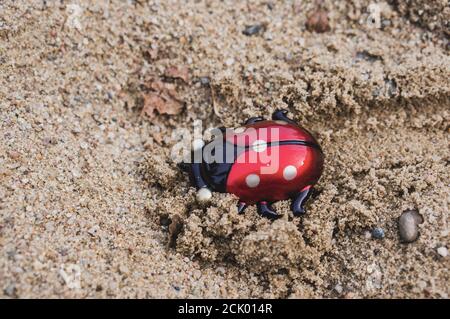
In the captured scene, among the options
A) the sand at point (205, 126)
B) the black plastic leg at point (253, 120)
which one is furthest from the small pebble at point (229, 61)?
the black plastic leg at point (253, 120)

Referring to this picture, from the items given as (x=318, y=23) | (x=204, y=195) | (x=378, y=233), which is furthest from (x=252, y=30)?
(x=378, y=233)

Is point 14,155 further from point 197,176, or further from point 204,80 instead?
point 204,80

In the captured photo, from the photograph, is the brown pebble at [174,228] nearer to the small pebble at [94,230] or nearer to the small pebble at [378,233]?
the small pebble at [94,230]

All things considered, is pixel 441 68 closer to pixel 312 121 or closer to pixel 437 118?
pixel 437 118

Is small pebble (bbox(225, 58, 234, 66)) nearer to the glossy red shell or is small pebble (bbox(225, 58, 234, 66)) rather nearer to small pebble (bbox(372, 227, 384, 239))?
the glossy red shell

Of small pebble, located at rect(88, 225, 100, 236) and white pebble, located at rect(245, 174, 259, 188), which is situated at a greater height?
white pebble, located at rect(245, 174, 259, 188)

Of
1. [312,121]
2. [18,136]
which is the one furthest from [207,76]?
[18,136]

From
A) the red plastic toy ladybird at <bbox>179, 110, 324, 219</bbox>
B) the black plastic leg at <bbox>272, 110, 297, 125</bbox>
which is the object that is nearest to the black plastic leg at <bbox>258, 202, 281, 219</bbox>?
the red plastic toy ladybird at <bbox>179, 110, 324, 219</bbox>
